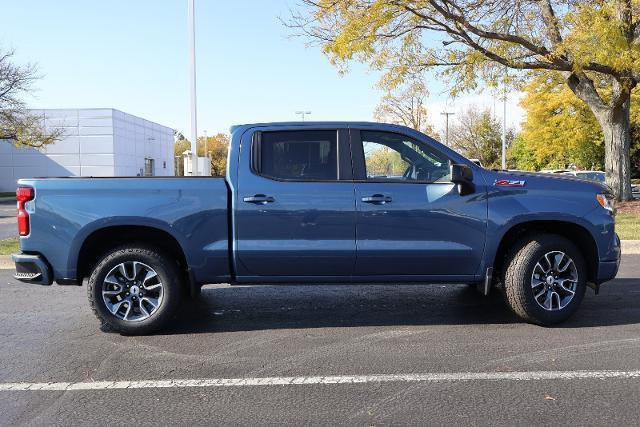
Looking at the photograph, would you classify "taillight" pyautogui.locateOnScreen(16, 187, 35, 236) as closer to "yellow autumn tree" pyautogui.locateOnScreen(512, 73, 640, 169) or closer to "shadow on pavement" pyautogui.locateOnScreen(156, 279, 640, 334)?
"shadow on pavement" pyautogui.locateOnScreen(156, 279, 640, 334)

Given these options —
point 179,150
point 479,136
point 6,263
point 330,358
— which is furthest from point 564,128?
point 179,150

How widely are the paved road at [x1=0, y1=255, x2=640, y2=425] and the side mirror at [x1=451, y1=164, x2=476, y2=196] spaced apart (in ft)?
4.33

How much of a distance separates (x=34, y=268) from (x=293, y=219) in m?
2.39

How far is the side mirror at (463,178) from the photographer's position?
4.91 meters

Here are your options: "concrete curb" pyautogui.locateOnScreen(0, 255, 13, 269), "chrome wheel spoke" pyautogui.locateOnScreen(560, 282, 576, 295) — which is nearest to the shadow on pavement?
"chrome wheel spoke" pyautogui.locateOnScreen(560, 282, 576, 295)

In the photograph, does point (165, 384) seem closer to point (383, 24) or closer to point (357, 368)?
point (357, 368)

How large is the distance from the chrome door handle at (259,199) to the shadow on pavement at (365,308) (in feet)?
4.17

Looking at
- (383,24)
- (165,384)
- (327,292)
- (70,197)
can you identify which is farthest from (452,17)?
(165,384)

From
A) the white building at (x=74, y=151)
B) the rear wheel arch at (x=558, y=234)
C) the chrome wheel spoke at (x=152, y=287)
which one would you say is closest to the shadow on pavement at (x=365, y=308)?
the chrome wheel spoke at (x=152, y=287)

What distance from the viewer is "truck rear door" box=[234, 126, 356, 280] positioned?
16.3ft

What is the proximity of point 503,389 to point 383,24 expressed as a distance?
12.3m

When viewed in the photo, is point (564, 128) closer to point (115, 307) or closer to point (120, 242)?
point (120, 242)

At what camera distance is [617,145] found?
1731cm

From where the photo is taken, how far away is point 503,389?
3.79 m
